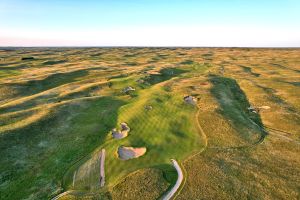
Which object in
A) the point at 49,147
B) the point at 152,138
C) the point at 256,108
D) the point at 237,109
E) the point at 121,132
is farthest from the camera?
the point at 256,108

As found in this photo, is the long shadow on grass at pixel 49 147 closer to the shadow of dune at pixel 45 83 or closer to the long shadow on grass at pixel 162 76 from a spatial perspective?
the shadow of dune at pixel 45 83

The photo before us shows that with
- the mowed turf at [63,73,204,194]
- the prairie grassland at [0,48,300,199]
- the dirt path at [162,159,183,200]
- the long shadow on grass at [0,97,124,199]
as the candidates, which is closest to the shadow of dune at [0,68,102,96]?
the prairie grassland at [0,48,300,199]

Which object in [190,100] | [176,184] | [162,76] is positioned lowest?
[162,76]

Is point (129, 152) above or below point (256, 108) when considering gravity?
above

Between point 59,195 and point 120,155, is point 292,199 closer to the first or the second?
point 120,155

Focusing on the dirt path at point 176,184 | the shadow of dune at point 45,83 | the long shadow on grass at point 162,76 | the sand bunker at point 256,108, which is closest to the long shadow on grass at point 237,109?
the sand bunker at point 256,108

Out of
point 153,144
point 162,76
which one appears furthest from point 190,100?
point 162,76

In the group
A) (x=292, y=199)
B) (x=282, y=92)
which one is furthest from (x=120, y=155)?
(x=282, y=92)

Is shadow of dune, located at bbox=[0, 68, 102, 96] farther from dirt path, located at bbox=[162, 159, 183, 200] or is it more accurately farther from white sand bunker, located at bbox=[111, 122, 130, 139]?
dirt path, located at bbox=[162, 159, 183, 200]

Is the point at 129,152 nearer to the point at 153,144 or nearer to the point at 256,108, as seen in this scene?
the point at 153,144
